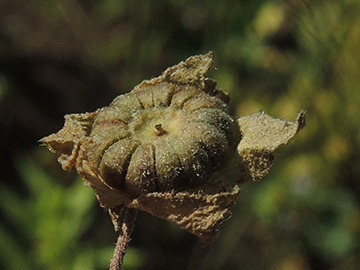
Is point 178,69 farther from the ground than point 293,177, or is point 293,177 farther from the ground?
point 293,177

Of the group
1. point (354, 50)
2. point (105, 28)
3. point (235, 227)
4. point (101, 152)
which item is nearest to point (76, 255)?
point (235, 227)

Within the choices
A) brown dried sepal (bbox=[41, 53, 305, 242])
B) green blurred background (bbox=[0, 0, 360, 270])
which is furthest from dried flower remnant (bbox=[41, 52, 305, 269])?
green blurred background (bbox=[0, 0, 360, 270])

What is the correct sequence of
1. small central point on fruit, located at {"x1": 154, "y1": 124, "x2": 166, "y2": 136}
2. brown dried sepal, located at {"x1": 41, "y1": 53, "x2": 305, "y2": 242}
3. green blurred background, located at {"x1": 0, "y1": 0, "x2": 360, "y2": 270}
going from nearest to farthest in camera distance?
brown dried sepal, located at {"x1": 41, "y1": 53, "x2": 305, "y2": 242}, small central point on fruit, located at {"x1": 154, "y1": 124, "x2": 166, "y2": 136}, green blurred background, located at {"x1": 0, "y1": 0, "x2": 360, "y2": 270}

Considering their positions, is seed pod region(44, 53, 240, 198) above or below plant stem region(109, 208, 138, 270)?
above

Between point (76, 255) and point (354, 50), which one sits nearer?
point (76, 255)

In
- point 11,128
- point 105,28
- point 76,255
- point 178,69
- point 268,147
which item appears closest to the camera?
point 268,147

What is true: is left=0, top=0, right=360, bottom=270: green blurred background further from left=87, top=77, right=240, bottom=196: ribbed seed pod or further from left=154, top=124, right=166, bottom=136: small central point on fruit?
left=154, top=124, right=166, bottom=136: small central point on fruit

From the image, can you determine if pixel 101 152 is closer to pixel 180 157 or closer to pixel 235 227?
pixel 180 157

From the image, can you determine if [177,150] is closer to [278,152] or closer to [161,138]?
[161,138]
